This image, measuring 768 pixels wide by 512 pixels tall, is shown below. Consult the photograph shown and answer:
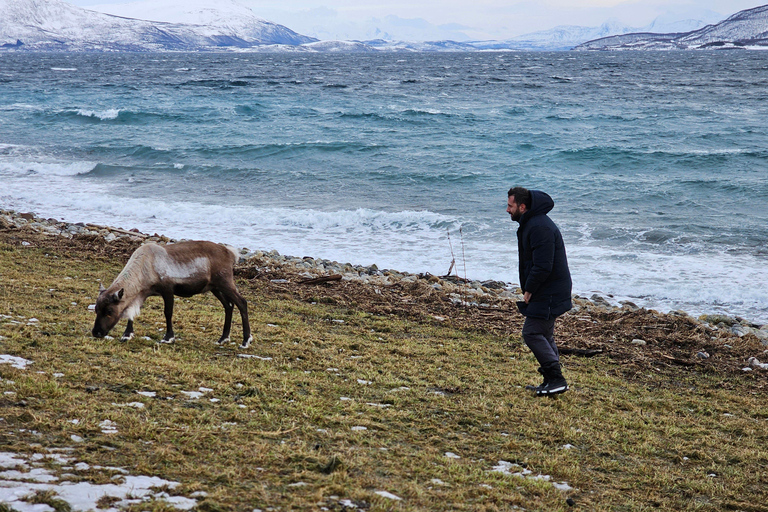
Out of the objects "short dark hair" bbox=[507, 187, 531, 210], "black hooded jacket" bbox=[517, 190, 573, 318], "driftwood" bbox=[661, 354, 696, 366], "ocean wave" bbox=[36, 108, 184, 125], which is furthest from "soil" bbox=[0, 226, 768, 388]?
"ocean wave" bbox=[36, 108, 184, 125]

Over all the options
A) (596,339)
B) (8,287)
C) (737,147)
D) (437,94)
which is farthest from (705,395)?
(437,94)

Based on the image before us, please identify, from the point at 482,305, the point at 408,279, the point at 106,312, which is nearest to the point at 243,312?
the point at 106,312

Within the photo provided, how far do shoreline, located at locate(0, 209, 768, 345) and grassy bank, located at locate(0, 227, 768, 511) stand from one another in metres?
1.42

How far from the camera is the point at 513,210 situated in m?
6.75

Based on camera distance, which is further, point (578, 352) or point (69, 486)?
point (578, 352)

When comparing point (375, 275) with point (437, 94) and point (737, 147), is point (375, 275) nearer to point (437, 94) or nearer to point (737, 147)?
point (737, 147)

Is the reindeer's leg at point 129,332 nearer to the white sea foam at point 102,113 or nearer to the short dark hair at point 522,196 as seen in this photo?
the short dark hair at point 522,196

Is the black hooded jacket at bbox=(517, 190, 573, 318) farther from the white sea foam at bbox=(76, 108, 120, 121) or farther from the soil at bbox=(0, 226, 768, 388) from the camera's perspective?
the white sea foam at bbox=(76, 108, 120, 121)

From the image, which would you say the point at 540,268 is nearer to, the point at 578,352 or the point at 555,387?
the point at 555,387

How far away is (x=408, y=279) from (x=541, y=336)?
6.98 meters

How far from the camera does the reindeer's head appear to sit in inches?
288

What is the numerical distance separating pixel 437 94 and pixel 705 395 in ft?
192

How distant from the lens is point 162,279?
7551mm

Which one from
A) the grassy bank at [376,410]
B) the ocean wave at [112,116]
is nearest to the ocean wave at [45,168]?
the ocean wave at [112,116]
